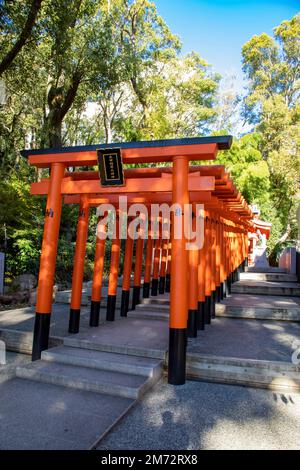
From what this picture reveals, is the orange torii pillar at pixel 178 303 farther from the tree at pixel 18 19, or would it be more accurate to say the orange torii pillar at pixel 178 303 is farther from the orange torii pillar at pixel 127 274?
the tree at pixel 18 19

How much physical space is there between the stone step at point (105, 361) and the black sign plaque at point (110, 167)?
2.40 metres

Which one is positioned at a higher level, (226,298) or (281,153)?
(281,153)

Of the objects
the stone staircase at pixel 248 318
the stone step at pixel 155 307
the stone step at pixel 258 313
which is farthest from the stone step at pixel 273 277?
the stone step at pixel 155 307

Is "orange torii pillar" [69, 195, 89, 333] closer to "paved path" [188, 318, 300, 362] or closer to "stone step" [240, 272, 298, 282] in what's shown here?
"paved path" [188, 318, 300, 362]

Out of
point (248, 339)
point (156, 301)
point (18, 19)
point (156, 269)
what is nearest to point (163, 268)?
point (156, 269)

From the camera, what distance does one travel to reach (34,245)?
11.6 metres

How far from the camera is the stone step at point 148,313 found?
7152 millimetres

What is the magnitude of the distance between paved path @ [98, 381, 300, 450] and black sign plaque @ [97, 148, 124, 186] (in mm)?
2781

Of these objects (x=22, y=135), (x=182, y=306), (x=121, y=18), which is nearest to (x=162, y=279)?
(x=182, y=306)

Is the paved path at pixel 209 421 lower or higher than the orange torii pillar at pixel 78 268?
lower

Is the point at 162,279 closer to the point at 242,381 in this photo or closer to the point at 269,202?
the point at 242,381

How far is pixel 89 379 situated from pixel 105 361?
47 cm

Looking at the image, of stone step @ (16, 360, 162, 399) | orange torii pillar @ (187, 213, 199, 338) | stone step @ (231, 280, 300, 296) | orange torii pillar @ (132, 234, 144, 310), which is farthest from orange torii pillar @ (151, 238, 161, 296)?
stone step @ (16, 360, 162, 399)

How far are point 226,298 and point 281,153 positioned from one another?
13.3 m
